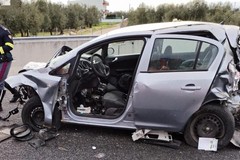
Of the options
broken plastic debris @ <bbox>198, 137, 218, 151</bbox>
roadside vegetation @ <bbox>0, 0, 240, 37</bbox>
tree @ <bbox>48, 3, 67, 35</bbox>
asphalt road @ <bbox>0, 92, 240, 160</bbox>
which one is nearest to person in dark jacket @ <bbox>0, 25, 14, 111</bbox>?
asphalt road @ <bbox>0, 92, 240, 160</bbox>

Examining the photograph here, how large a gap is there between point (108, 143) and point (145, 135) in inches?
20.3

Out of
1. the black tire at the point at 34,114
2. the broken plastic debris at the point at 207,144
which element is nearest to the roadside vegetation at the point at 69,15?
the broken plastic debris at the point at 207,144

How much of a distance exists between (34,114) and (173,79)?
83.4 inches

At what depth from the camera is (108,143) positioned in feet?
12.1

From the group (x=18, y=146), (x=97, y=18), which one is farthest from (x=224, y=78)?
(x=97, y=18)

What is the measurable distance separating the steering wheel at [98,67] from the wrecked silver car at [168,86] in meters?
0.33

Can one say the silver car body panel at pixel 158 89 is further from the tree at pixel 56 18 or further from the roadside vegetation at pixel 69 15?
the tree at pixel 56 18

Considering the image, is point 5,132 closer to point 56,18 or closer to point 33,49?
point 33,49

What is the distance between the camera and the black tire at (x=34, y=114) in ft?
13.1

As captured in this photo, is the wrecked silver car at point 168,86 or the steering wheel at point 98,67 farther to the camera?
the steering wheel at point 98,67

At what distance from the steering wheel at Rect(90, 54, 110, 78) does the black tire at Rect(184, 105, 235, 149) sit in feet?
4.99

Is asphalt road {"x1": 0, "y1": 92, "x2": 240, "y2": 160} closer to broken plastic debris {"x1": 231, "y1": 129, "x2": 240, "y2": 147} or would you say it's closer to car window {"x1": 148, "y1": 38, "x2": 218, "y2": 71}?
broken plastic debris {"x1": 231, "y1": 129, "x2": 240, "y2": 147}

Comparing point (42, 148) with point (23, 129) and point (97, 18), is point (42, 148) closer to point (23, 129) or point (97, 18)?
point (23, 129)

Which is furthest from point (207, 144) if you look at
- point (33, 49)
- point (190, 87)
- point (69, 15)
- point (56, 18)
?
point (69, 15)
